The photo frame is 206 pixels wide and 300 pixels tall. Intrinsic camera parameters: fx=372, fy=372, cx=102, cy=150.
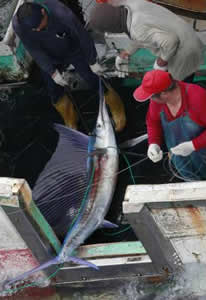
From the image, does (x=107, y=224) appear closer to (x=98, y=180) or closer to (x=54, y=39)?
(x=98, y=180)

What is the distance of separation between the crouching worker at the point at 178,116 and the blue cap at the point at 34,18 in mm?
1396

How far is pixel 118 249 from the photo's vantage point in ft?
10.1

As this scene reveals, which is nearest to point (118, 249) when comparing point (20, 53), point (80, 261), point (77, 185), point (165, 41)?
point (80, 261)

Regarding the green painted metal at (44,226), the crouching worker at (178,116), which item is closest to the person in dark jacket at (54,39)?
the crouching worker at (178,116)

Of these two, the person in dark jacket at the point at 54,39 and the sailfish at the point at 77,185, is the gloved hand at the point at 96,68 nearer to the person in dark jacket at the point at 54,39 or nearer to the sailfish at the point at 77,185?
the person in dark jacket at the point at 54,39

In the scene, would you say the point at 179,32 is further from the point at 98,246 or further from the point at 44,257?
the point at 44,257

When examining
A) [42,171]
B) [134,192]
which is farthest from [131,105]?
[134,192]

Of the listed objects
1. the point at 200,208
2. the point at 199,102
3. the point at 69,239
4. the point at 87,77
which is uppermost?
the point at 199,102

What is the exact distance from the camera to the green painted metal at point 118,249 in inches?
119

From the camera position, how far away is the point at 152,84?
2.50m

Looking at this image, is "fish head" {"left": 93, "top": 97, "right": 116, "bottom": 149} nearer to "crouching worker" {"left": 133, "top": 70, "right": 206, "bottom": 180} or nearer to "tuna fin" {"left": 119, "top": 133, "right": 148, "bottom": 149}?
"tuna fin" {"left": 119, "top": 133, "right": 148, "bottom": 149}

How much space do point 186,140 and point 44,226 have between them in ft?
4.26

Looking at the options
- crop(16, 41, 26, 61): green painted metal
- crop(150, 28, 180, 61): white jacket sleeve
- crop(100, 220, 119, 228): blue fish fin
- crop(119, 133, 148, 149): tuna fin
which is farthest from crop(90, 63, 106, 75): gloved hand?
crop(100, 220, 119, 228): blue fish fin

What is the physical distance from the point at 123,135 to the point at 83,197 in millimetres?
1108
